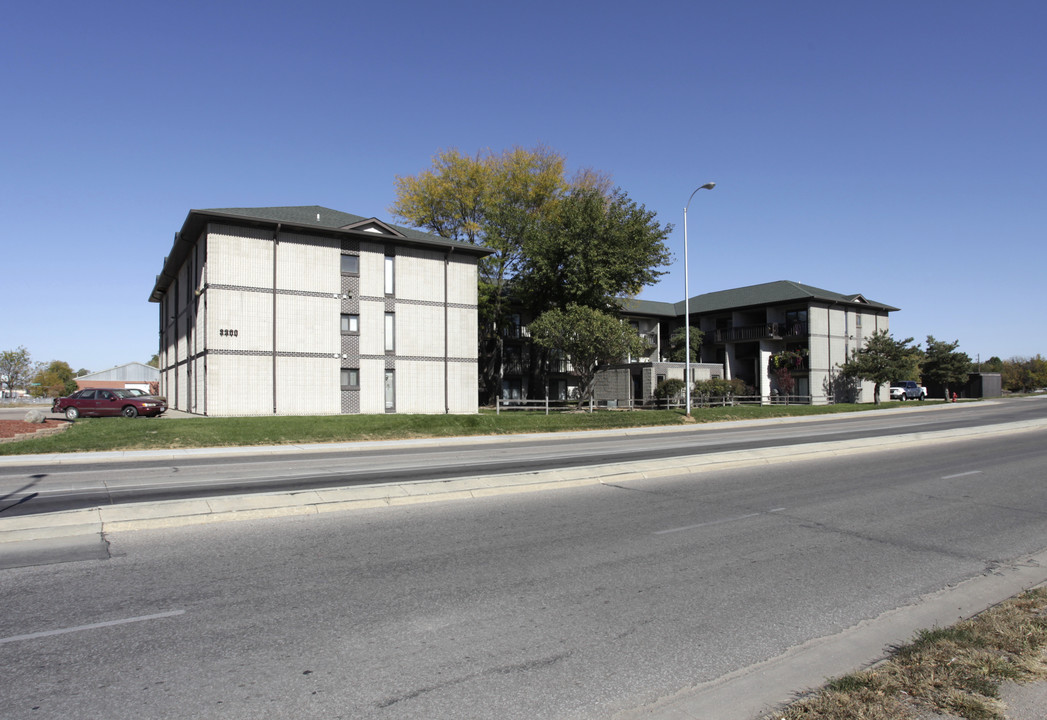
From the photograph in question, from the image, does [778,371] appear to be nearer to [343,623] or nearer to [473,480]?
[473,480]

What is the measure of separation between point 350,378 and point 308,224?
8700mm

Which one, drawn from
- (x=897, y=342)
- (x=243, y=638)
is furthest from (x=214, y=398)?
(x=897, y=342)

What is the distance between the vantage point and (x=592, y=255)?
43031 millimetres

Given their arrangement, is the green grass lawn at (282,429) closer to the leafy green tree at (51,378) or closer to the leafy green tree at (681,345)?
the leafy green tree at (681,345)

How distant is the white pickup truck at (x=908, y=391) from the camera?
62.8m

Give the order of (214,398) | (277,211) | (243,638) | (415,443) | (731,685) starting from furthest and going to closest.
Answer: (277,211), (214,398), (415,443), (243,638), (731,685)

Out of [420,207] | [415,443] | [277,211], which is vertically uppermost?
[420,207]

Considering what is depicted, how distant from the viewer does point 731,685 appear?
3971 millimetres

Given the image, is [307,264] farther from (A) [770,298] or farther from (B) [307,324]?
(A) [770,298]

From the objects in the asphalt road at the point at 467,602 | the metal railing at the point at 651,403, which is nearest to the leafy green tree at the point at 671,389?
the metal railing at the point at 651,403

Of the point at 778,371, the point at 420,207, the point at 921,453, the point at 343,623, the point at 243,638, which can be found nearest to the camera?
the point at 243,638

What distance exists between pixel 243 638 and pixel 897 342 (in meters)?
56.2

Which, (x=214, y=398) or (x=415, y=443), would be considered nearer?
(x=415, y=443)

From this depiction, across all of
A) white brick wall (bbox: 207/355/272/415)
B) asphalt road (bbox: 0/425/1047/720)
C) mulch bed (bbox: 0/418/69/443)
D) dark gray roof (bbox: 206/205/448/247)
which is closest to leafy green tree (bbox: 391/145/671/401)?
dark gray roof (bbox: 206/205/448/247)
